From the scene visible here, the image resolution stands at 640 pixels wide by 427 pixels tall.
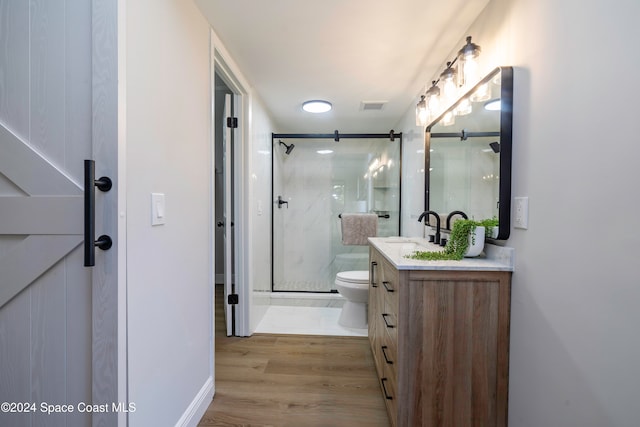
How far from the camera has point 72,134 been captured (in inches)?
36.6

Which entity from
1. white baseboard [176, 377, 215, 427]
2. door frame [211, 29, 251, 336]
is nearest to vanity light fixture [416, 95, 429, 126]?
door frame [211, 29, 251, 336]

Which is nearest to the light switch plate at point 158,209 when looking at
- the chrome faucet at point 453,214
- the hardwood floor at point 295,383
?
the hardwood floor at point 295,383

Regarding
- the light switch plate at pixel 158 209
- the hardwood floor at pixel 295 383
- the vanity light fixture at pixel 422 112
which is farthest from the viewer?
the vanity light fixture at pixel 422 112

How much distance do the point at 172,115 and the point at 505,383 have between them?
1.81 metres

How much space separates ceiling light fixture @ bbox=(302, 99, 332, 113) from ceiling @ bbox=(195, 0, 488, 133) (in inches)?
2.9

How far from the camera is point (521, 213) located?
112 centimetres

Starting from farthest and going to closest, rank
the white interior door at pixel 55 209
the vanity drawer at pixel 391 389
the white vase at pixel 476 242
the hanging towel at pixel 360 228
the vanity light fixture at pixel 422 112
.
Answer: the hanging towel at pixel 360 228, the vanity light fixture at pixel 422 112, the white vase at pixel 476 242, the vanity drawer at pixel 391 389, the white interior door at pixel 55 209

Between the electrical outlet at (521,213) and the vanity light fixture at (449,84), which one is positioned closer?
the electrical outlet at (521,213)

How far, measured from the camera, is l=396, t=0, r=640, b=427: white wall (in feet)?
2.36

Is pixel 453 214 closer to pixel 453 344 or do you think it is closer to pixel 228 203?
pixel 453 344

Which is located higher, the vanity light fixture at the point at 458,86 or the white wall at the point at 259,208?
the vanity light fixture at the point at 458,86

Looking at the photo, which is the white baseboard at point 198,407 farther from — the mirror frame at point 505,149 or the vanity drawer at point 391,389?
the mirror frame at point 505,149

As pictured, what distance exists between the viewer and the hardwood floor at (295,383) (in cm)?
149

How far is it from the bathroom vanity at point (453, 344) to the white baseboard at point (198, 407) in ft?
3.21
